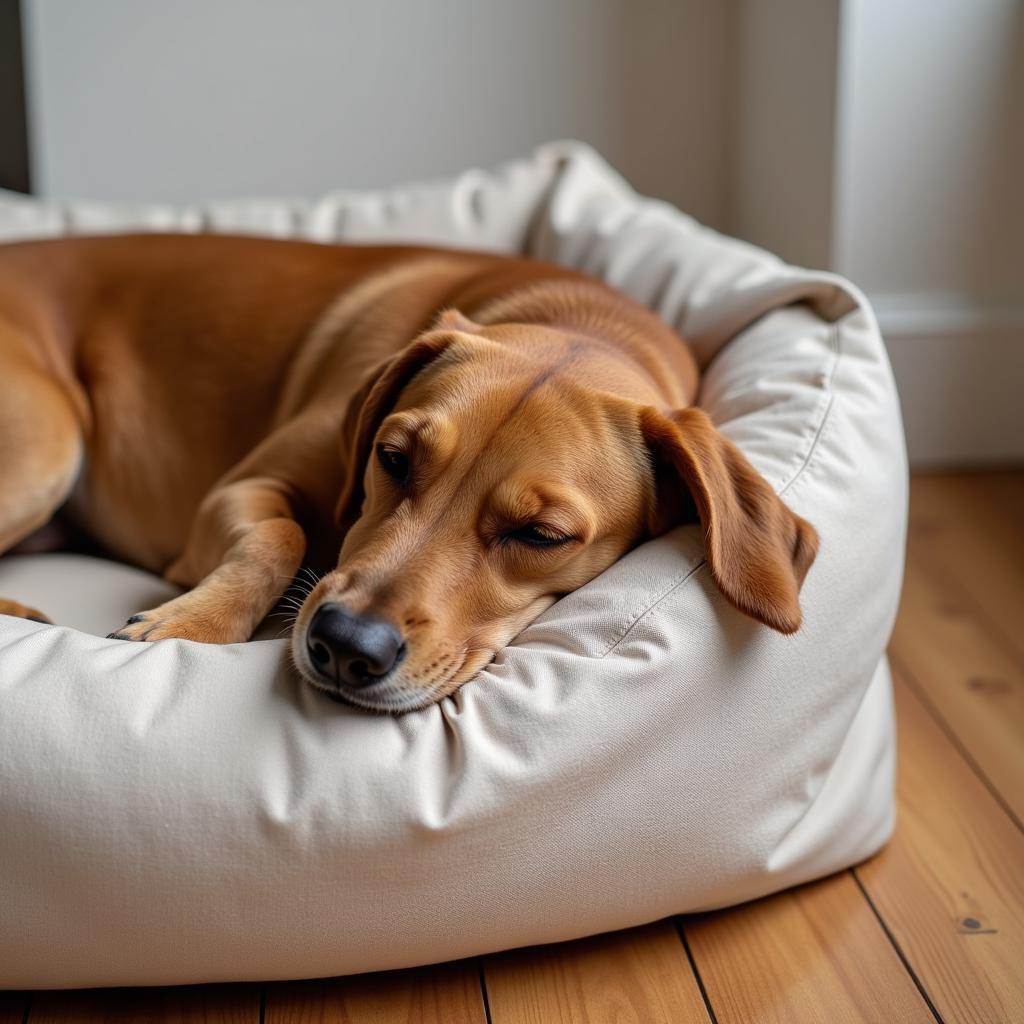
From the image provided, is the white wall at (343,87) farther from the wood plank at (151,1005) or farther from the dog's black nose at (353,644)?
the wood plank at (151,1005)

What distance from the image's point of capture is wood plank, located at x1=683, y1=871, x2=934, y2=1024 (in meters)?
1.72

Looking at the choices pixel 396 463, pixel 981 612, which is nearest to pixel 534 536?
pixel 396 463

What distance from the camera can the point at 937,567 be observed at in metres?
3.12

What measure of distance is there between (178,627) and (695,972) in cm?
91

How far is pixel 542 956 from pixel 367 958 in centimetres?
29

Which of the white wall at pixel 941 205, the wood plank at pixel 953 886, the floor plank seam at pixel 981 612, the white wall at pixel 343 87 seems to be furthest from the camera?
the white wall at pixel 343 87

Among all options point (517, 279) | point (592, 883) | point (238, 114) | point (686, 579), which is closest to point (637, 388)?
point (686, 579)

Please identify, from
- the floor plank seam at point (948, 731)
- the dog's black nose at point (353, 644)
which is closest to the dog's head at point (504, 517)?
the dog's black nose at point (353, 644)

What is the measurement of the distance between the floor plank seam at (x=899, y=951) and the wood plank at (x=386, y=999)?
0.63m

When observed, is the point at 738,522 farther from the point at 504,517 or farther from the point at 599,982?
the point at 599,982

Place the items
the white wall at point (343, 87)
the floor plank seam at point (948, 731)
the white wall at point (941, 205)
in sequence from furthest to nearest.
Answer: the white wall at point (343, 87), the white wall at point (941, 205), the floor plank seam at point (948, 731)

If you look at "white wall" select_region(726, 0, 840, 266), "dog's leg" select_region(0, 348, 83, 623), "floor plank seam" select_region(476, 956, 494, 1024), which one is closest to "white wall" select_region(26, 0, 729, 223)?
"white wall" select_region(726, 0, 840, 266)

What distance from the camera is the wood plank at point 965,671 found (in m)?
2.33

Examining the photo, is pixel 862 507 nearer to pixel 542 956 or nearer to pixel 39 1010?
pixel 542 956
